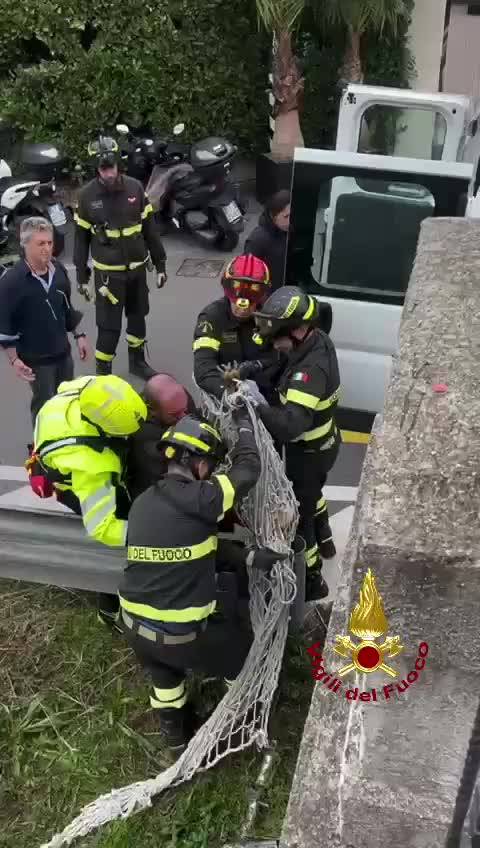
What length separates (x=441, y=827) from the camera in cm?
155

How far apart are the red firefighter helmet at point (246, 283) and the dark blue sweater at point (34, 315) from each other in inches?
49.3

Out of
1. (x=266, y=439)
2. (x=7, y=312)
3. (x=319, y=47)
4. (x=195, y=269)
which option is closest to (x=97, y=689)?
(x=266, y=439)

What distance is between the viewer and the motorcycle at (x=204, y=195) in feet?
25.9

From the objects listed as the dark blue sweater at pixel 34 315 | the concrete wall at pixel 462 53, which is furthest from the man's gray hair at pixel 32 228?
the concrete wall at pixel 462 53

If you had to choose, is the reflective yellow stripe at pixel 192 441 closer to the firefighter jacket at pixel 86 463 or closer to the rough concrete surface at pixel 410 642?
the firefighter jacket at pixel 86 463

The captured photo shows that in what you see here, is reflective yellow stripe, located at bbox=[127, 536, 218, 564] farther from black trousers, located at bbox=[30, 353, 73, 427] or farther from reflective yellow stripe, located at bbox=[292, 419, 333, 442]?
black trousers, located at bbox=[30, 353, 73, 427]

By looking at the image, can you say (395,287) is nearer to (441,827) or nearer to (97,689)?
(97,689)

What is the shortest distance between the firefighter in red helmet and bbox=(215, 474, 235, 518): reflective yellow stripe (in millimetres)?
863

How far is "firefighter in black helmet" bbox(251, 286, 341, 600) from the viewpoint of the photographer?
338 centimetres

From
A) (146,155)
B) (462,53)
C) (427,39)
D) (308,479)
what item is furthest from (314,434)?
(462,53)

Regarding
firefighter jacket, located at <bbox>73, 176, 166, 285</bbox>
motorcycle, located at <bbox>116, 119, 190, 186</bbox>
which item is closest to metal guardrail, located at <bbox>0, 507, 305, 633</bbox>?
firefighter jacket, located at <bbox>73, 176, 166, 285</bbox>

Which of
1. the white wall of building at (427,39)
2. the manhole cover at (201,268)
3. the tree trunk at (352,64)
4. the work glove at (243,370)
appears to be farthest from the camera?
the white wall of building at (427,39)

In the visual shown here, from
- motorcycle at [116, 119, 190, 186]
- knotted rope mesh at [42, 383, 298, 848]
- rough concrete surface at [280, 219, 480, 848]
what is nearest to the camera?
rough concrete surface at [280, 219, 480, 848]

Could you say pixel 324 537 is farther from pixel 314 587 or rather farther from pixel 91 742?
pixel 91 742
